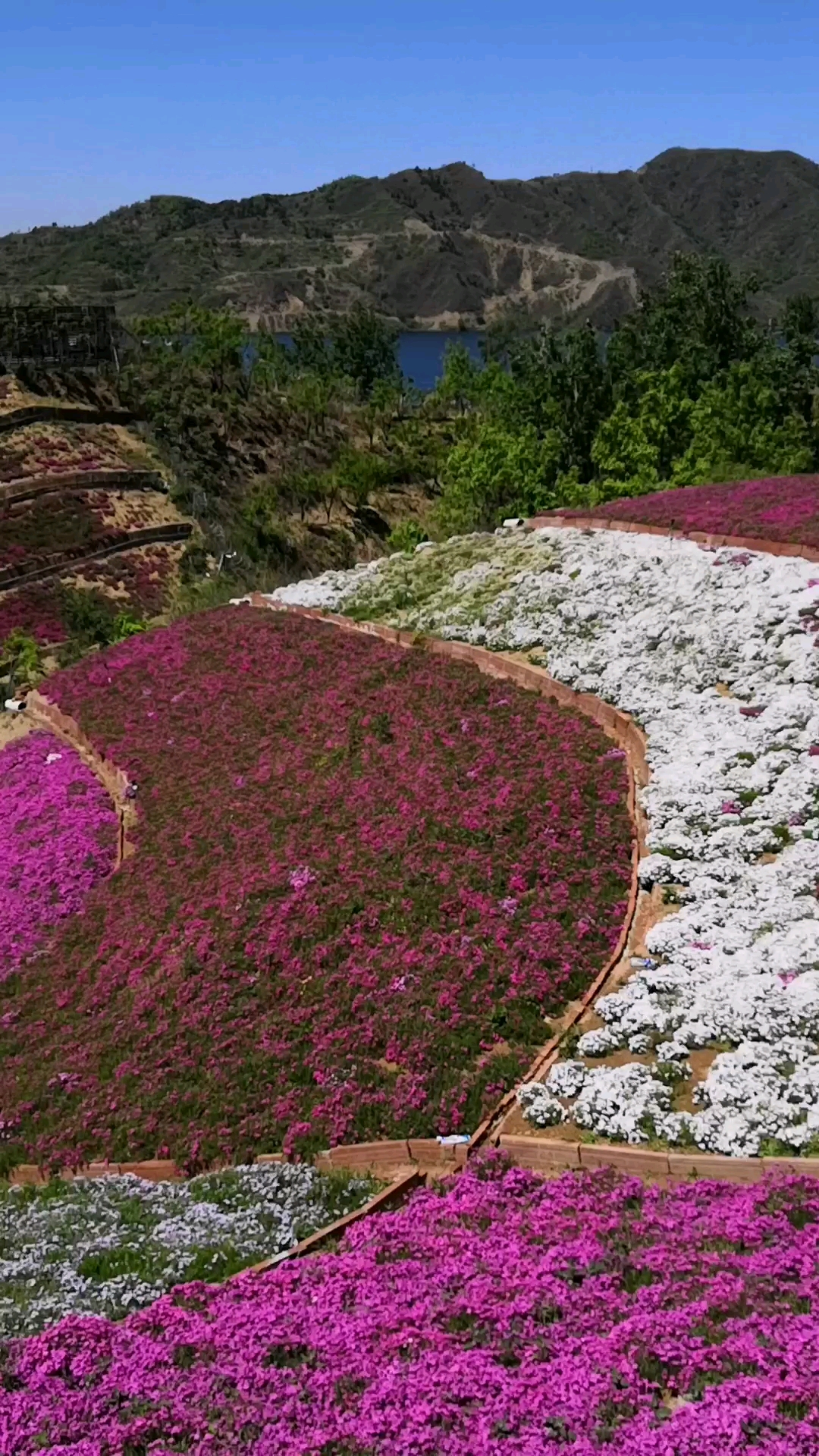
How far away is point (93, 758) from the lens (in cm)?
2816

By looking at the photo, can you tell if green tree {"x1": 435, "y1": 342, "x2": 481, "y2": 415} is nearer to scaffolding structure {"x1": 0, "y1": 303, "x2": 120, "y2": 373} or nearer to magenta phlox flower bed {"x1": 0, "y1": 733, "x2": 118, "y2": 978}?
scaffolding structure {"x1": 0, "y1": 303, "x2": 120, "y2": 373}

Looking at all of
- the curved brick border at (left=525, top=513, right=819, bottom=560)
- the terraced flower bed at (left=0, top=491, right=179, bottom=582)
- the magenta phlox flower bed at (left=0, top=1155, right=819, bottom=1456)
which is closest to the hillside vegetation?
the terraced flower bed at (left=0, top=491, right=179, bottom=582)

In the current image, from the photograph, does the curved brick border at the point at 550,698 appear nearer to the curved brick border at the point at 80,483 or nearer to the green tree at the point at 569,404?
the green tree at the point at 569,404

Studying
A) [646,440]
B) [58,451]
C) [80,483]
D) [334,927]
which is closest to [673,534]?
[334,927]

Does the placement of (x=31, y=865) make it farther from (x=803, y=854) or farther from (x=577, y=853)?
(x=803, y=854)

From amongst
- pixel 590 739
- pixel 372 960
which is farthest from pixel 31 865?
pixel 590 739

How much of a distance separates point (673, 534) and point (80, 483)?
141 ft

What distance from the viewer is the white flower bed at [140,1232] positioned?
11.2 meters

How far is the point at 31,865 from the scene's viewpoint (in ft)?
76.2

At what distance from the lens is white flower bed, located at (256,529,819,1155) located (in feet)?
42.8

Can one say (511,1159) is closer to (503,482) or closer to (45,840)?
(45,840)

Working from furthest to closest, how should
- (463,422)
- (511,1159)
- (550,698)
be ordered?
(463,422), (550,698), (511,1159)

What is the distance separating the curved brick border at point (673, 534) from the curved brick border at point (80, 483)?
3566 centimetres

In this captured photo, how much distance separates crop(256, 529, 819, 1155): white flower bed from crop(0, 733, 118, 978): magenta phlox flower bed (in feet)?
30.1
